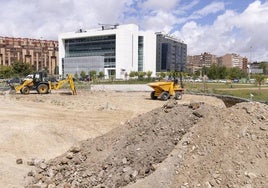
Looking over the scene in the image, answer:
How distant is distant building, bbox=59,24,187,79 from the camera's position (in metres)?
117

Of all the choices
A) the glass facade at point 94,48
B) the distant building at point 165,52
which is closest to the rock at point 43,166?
the glass facade at point 94,48

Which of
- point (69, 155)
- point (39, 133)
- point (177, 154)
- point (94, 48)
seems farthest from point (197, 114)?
point (94, 48)

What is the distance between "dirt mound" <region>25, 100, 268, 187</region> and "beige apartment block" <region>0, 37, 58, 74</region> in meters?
144

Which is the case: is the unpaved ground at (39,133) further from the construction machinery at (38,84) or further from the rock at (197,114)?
the construction machinery at (38,84)

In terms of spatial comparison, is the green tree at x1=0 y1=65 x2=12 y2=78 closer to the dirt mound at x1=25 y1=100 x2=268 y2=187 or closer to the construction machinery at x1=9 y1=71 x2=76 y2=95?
the construction machinery at x1=9 y1=71 x2=76 y2=95

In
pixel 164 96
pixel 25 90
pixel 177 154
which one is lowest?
pixel 177 154

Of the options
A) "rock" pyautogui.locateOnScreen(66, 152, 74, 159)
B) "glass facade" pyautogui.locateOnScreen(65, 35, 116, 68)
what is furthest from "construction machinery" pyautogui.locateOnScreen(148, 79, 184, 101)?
"glass facade" pyautogui.locateOnScreen(65, 35, 116, 68)

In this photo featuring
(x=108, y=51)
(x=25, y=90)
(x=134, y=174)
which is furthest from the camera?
(x=108, y=51)

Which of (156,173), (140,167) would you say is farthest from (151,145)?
(156,173)

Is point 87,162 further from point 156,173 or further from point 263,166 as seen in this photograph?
point 263,166

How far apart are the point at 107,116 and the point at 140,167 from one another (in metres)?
10.0

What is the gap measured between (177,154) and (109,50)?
371 feet

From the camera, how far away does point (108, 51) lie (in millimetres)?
120062

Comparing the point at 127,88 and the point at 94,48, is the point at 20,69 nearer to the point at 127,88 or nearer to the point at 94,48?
the point at 94,48
